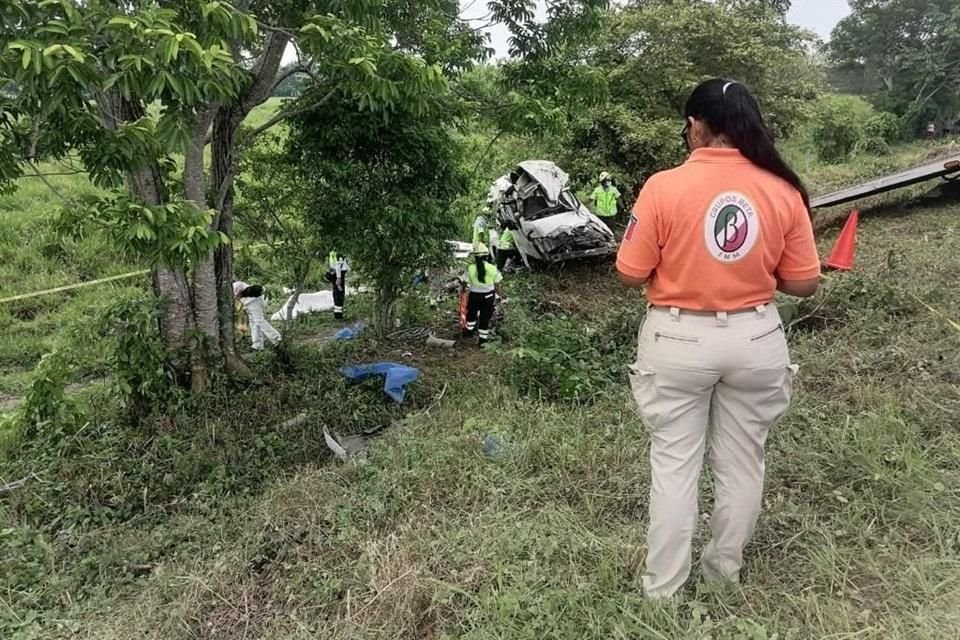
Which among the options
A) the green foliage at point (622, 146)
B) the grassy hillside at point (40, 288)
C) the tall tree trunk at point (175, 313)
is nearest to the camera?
the tall tree trunk at point (175, 313)

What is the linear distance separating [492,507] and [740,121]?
1.99 meters

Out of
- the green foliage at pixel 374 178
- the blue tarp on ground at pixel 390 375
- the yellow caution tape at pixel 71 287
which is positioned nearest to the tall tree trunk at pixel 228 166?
the green foliage at pixel 374 178

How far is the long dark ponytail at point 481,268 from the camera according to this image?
758 cm

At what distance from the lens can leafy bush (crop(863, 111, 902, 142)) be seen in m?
23.7

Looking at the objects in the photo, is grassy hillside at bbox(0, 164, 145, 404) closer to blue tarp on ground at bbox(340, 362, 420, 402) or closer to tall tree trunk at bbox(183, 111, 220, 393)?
tall tree trunk at bbox(183, 111, 220, 393)

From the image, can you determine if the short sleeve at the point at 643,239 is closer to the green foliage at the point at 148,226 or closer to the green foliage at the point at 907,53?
the green foliage at the point at 148,226

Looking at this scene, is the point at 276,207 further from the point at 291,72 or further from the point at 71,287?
the point at 71,287

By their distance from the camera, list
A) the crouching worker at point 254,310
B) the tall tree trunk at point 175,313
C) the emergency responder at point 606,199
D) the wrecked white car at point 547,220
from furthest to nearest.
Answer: the emergency responder at point 606,199 → the wrecked white car at point 547,220 → the crouching worker at point 254,310 → the tall tree trunk at point 175,313

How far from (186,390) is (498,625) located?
389cm

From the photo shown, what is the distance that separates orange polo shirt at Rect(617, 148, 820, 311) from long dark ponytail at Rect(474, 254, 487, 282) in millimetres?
5460

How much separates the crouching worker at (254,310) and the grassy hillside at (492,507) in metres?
1.61

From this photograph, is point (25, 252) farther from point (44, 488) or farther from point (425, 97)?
point (425, 97)

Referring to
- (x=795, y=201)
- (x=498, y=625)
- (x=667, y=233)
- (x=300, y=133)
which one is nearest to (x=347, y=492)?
(x=498, y=625)

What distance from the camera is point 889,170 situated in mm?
16031
